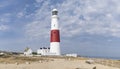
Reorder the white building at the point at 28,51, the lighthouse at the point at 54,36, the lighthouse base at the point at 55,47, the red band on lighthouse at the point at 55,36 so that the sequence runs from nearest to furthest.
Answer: the red band on lighthouse at the point at 55,36 → the lighthouse at the point at 54,36 → the lighthouse base at the point at 55,47 → the white building at the point at 28,51

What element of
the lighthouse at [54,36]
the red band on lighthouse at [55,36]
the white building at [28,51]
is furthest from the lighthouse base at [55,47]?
the white building at [28,51]

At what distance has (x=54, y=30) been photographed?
220ft

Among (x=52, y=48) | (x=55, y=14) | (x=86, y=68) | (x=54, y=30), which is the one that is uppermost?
(x=55, y=14)

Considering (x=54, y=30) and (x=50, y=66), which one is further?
(x=54, y=30)

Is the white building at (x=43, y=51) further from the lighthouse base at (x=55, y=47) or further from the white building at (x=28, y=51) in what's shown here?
the lighthouse base at (x=55, y=47)

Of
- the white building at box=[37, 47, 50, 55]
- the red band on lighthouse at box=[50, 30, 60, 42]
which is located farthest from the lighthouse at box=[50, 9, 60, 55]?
the white building at box=[37, 47, 50, 55]

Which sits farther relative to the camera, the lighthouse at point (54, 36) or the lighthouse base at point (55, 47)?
the lighthouse base at point (55, 47)

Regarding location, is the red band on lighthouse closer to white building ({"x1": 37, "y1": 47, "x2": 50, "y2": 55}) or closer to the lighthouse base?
the lighthouse base

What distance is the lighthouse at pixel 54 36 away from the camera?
6612 cm

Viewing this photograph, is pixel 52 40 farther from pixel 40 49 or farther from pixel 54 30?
pixel 40 49

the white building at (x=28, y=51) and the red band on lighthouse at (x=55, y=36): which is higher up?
the red band on lighthouse at (x=55, y=36)

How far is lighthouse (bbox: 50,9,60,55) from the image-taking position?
66125mm

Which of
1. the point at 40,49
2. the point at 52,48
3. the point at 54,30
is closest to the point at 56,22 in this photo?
the point at 54,30

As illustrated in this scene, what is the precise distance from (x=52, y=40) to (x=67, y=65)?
3176cm
